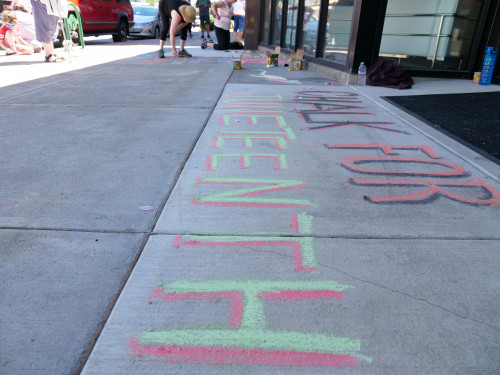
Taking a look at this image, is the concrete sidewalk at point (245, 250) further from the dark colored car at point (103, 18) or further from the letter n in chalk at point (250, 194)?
the dark colored car at point (103, 18)

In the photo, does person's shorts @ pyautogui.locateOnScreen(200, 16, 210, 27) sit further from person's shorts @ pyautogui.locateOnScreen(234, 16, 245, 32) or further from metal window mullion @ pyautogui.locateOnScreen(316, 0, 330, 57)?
metal window mullion @ pyautogui.locateOnScreen(316, 0, 330, 57)

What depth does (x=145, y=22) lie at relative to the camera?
17203mm

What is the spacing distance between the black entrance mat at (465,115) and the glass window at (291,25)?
15.6 feet

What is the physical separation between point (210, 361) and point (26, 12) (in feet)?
37.6

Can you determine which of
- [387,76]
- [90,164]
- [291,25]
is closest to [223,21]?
[291,25]

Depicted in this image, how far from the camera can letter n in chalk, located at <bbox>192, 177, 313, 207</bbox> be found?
2.27 m

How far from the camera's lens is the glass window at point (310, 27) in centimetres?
779

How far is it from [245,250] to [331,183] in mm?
→ 1009

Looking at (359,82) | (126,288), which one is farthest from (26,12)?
(126,288)

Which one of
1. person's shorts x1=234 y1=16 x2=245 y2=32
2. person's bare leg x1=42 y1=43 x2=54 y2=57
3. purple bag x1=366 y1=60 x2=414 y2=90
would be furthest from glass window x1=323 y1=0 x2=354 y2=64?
person's shorts x1=234 y1=16 x2=245 y2=32

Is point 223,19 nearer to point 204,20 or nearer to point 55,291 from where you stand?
point 204,20

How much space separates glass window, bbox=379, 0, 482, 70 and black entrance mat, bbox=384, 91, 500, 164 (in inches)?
62.2

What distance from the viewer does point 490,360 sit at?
1253 mm

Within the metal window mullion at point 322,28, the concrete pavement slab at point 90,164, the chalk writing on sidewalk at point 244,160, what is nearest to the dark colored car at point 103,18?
the metal window mullion at point 322,28
